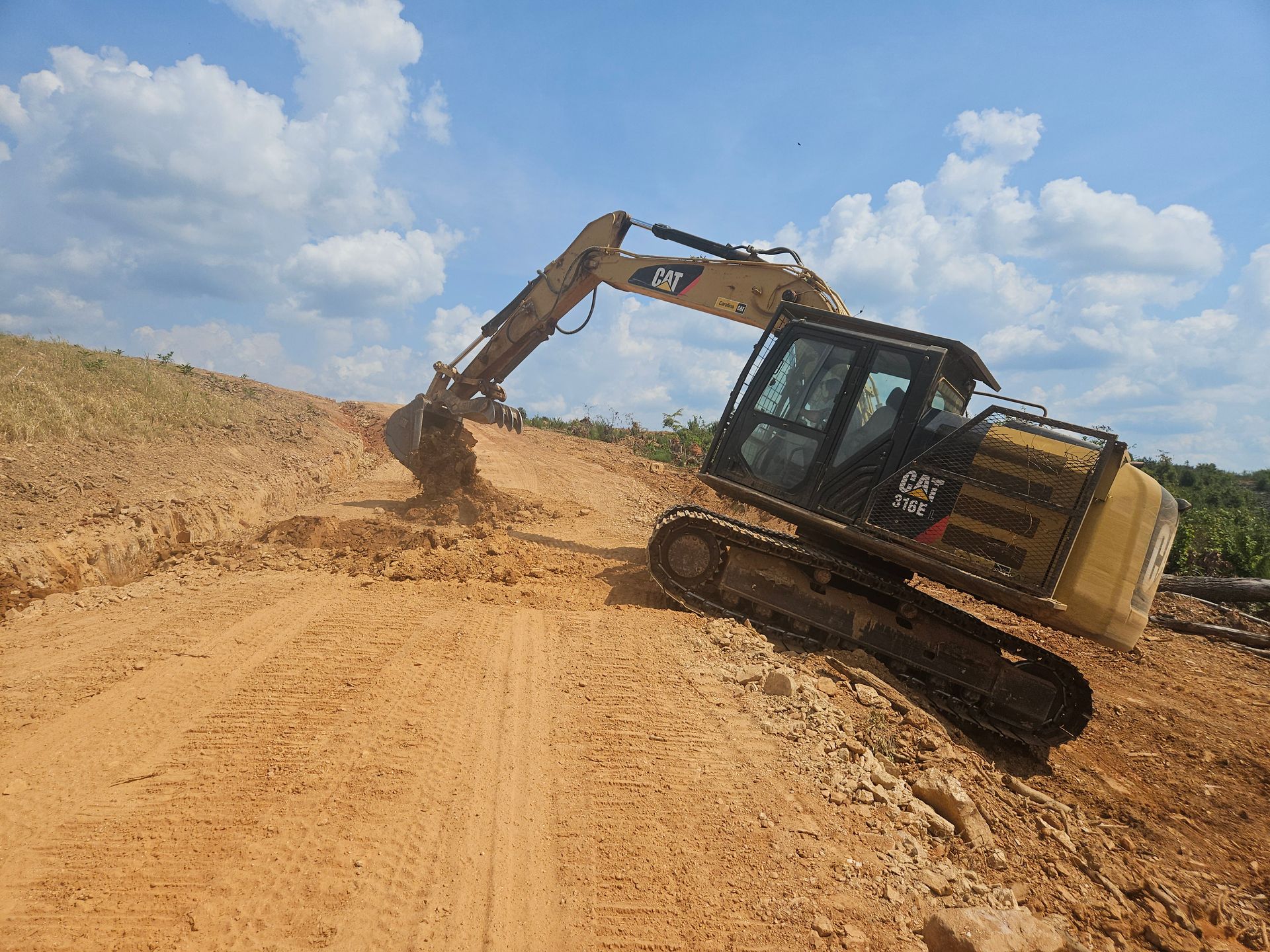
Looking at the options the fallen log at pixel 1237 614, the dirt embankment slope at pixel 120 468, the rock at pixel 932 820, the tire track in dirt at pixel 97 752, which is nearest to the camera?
the tire track in dirt at pixel 97 752

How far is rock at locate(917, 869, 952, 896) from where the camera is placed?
10.4ft

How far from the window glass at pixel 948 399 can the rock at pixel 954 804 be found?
9.11ft

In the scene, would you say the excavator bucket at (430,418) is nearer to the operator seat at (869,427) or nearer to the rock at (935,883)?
the operator seat at (869,427)

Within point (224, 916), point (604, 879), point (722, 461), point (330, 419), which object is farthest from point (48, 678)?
point (330, 419)

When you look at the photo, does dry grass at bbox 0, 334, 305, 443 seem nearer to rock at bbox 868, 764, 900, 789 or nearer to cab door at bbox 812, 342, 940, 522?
cab door at bbox 812, 342, 940, 522

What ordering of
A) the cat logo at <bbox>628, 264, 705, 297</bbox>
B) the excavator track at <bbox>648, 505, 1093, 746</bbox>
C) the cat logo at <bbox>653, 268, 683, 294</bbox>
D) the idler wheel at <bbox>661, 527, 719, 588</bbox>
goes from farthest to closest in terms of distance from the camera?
the cat logo at <bbox>653, 268, 683, 294</bbox>
the cat logo at <bbox>628, 264, 705, 297</bbox>
the idler wheel at <bbox>661, 527, 719, 588</bbox>
the excavator track at <bbox>648, 505, 1093, 746</bbox>

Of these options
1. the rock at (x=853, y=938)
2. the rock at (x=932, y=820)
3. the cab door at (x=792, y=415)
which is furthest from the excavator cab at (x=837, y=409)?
the rock at (x=853, y=938)

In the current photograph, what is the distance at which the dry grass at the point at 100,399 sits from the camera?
360 inches

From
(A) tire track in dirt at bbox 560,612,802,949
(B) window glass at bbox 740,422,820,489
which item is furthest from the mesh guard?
(A) tire track in dirt at bbox 560,612,802,949

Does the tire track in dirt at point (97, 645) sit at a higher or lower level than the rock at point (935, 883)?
lower

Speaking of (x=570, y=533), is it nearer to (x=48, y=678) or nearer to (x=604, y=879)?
(x=48, y=678)

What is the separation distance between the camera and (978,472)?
16.8ft

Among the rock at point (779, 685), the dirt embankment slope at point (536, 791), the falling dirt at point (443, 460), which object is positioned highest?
the falling dirt at point (443, 460)

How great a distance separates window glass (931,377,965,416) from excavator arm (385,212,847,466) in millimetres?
1616
